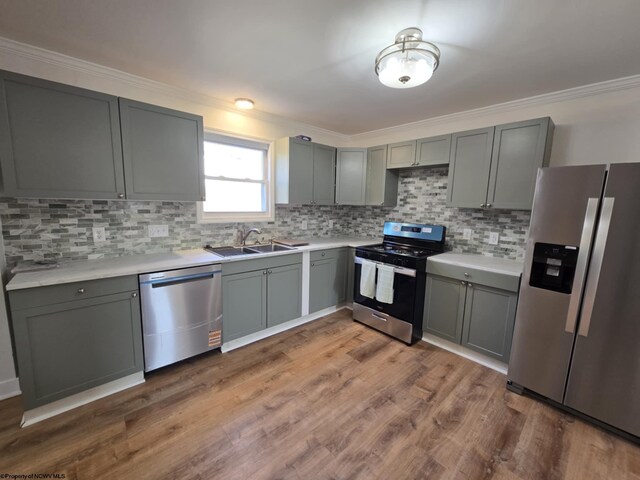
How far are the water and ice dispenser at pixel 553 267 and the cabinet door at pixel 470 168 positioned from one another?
2.66ft

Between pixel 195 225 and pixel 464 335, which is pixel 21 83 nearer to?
pixel 195 225

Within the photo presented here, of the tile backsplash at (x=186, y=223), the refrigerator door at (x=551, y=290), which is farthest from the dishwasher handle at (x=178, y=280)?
the refrigerator door at (x=551, y=290)

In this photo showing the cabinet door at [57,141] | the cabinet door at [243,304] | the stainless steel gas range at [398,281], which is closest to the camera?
the cabinet door at [57,141]

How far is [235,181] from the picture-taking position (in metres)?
3.13

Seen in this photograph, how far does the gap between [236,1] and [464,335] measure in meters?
3.03

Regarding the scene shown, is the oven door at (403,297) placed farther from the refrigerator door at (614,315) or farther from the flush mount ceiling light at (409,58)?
the flush mount ceiling light at (409,58)

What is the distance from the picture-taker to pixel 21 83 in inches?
66.2

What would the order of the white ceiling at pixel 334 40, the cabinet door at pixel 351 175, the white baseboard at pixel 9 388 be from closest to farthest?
the white ceiling at pixel 334 40 → the white baseboard at pixel 9 388 → the cabinet door at pixel 351 175

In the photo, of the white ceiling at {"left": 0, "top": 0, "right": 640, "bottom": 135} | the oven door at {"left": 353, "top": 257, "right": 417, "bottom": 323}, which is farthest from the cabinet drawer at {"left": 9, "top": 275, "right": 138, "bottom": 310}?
the oven door at {"left": 353, "top": 257, "right": 417, "bottom": 323}

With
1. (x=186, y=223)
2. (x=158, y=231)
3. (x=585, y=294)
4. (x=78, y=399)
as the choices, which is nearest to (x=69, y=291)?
(x=78, y=399)

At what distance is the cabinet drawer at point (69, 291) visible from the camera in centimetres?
159

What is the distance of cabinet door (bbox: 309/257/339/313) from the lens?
3.16 metres

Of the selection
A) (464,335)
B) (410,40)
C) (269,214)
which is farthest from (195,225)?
(464,335)

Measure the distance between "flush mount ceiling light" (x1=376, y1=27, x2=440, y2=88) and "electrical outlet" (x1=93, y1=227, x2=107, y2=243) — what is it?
2.52 metres
